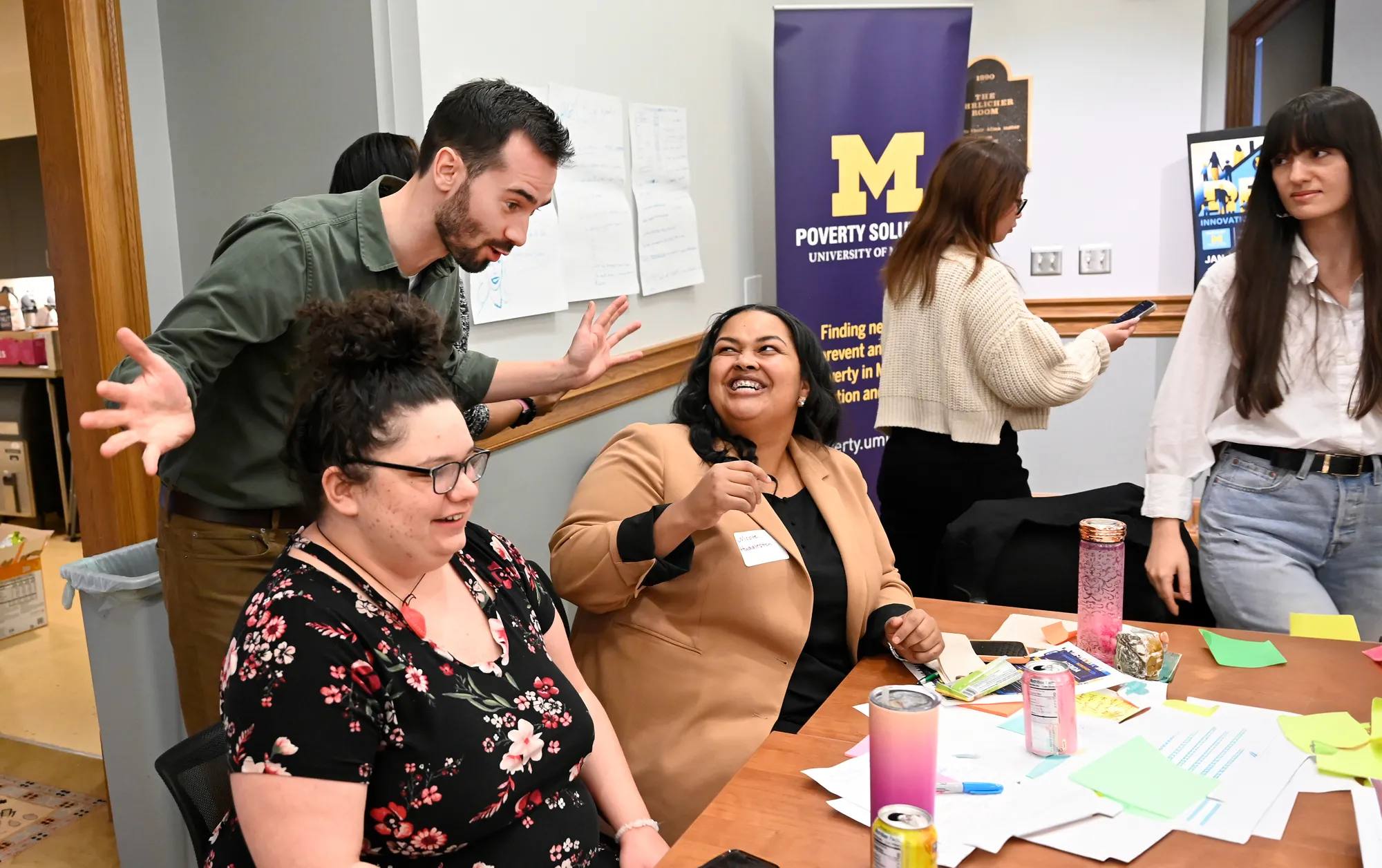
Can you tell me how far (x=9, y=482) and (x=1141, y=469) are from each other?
20.2 feet

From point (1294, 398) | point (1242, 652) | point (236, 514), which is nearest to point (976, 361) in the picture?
point (1294, 398)

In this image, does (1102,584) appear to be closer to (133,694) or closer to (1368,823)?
(1368,823)

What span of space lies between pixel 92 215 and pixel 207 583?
0.97m

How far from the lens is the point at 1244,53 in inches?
213

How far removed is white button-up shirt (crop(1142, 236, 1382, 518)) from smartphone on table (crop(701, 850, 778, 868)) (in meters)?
1.28

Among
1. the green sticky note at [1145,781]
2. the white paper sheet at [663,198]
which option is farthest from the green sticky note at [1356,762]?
the white paper sheet at [663,198]

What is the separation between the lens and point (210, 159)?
93.4 inches

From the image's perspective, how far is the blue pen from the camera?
1222 mm

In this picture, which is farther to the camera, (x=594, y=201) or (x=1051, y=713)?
(x=594, y=201)

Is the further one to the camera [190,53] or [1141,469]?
[1141,469]

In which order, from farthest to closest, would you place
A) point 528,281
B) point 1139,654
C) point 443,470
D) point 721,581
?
point 528,281, point 721,581, point 1139,654, point 443,470

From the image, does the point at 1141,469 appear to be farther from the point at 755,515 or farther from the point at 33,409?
the point at 33,409

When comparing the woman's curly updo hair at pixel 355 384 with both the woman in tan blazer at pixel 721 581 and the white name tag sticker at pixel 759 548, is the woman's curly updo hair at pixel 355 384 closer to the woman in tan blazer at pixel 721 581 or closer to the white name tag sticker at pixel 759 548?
the woman in tan blazer at pixel 721 581

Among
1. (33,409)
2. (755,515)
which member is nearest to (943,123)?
(755,515)
